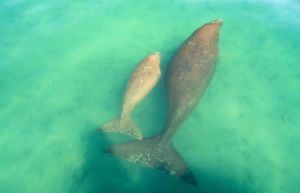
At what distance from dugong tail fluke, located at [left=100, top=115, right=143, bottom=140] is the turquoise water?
0.78ft

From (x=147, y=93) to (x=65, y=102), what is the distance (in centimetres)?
184

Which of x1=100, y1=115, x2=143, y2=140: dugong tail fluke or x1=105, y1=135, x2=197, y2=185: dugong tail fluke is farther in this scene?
x1=100, y1=115, x2=143, y2=140: dugong tail fluke

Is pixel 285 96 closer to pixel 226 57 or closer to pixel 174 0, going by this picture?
pixel 226 57

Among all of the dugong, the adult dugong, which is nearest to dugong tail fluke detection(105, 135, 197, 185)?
the adult dugong

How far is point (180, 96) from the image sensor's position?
6.45 metres

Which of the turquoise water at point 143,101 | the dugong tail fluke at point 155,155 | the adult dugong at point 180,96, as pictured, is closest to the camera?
the dugong tail fluke at point 155,155

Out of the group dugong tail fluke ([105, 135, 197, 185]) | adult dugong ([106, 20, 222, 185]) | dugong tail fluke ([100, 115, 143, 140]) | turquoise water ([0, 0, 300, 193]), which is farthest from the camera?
dugong tail fluke ([100, 115, 143, 140])

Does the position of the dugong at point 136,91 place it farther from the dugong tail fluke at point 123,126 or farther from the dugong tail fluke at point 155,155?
the dugong tail fluke at point 155,155

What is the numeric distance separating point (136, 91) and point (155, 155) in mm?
1509

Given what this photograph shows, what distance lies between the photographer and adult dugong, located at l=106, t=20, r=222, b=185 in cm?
582

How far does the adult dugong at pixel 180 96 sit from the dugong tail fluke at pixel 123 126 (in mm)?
330

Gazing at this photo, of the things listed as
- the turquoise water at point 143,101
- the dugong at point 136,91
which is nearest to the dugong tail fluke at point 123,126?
the dugong at point 136,91

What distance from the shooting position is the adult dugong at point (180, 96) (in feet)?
19.1

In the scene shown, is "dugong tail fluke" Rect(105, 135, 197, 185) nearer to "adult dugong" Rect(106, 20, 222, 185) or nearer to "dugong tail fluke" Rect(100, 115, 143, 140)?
"adult dugong" Rect(106, 20, 222, 185)
